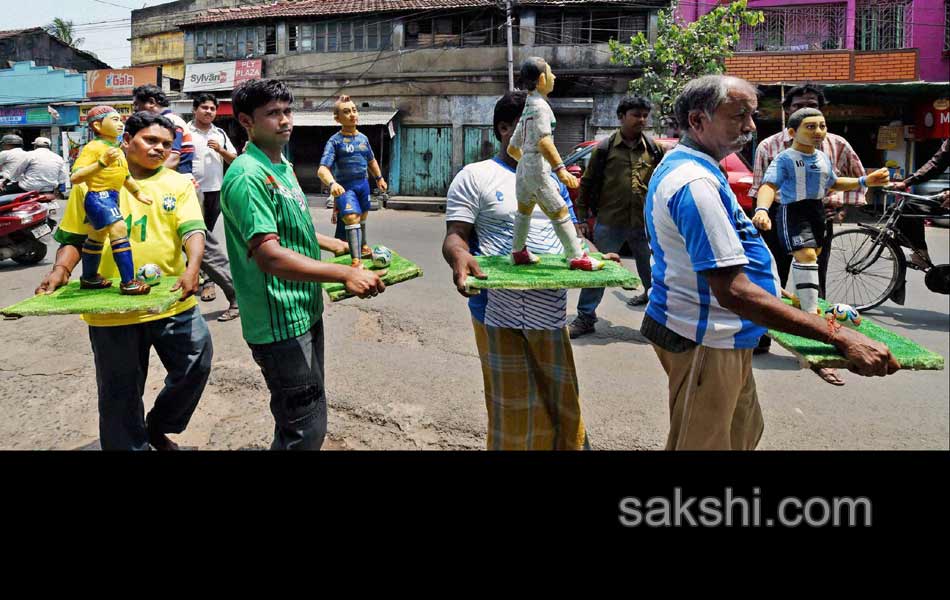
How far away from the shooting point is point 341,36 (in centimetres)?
1375

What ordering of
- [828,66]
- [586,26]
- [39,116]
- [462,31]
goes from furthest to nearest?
[586,26], [462,31], [828,66], [39,116]

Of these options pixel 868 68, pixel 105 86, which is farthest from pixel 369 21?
pixel 105 86

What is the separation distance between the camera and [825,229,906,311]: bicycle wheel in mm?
5047

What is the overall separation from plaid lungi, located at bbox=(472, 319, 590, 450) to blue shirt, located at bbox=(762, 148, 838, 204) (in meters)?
1.50

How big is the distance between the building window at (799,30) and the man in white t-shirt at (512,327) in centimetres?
1401

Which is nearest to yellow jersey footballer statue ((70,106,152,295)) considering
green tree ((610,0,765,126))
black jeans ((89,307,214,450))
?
black jeans ((89,307,214,450))

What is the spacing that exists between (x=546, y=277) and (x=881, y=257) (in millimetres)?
4010

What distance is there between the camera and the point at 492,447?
2598 mm

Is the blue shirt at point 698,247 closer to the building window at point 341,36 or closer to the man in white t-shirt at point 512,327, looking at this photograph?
the man in white t-shirt at point 512,327

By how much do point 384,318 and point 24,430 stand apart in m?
2.46

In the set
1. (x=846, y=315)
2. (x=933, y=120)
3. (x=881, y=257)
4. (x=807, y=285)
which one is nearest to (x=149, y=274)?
(x=846, y=315)

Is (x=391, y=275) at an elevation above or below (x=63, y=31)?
below

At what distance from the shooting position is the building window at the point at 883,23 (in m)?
14.5

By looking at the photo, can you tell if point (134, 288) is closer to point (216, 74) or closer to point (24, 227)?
point (24, 227)
